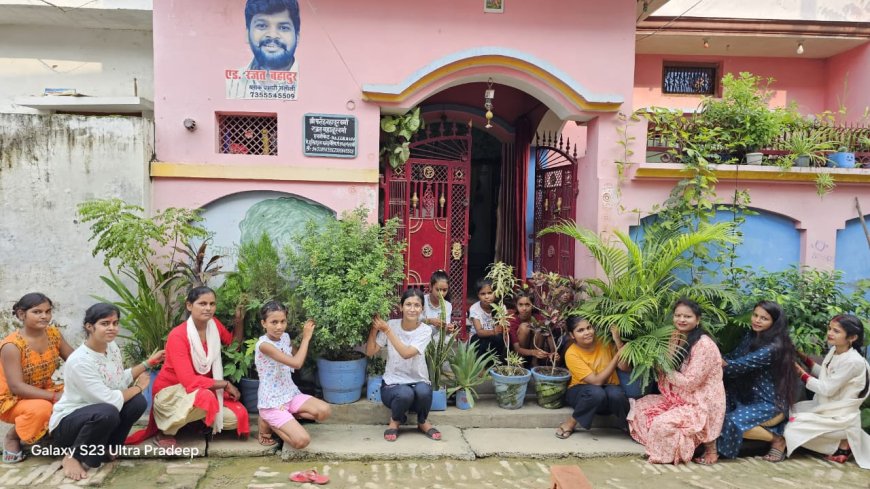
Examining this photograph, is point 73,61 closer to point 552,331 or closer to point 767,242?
point 552,331

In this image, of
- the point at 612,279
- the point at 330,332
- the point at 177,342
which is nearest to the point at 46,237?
the point at 177,342

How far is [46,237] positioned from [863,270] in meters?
8.41

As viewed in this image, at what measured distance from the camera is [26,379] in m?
3.98

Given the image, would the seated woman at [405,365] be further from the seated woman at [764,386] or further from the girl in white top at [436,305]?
the seated woman at [764,386]

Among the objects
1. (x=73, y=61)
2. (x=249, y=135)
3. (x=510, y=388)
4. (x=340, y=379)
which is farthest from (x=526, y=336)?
(x=73, y=61)

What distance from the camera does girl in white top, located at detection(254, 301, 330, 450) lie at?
4.22 m

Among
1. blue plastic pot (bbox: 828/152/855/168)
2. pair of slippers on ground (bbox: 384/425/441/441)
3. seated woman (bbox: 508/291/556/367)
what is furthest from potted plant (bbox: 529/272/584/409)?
blue plastic pot (bbox: 828/152/855/168)

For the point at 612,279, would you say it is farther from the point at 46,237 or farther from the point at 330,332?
the point at 46,237

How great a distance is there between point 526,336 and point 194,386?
9.64 ft

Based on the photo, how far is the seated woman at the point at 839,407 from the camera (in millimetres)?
4395

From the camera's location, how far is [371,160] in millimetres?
5684

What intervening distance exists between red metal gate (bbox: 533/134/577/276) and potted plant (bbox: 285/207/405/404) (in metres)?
2.37

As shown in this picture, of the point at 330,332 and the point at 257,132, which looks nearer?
the point at 330,332

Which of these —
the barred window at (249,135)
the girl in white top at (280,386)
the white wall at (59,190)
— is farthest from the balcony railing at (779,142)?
the white wall at (59,190)
